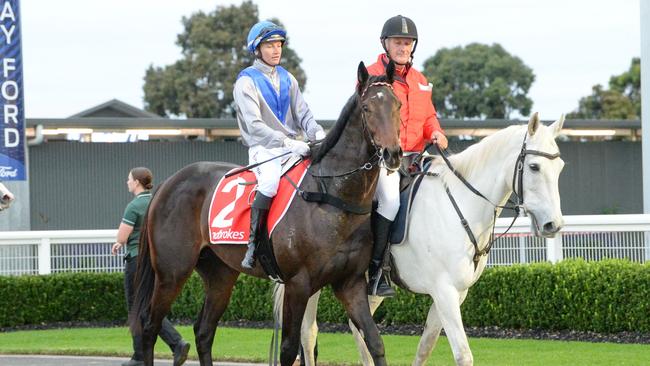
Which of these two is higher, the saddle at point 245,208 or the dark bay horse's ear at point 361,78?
the dark bay horse's ear at point 361,78

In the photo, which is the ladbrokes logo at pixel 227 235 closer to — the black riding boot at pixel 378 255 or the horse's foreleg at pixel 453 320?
the black riding boot at pixel 378 255

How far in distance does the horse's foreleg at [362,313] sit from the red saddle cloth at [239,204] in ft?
2.10

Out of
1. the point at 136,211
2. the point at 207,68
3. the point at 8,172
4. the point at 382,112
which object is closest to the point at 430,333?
the point at 382,112

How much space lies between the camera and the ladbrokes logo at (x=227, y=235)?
23.2 ft

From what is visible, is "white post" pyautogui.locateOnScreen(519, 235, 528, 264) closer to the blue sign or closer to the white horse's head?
the white horse's head

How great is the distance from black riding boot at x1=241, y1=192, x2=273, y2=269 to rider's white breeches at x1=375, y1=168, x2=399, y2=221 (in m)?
0.70

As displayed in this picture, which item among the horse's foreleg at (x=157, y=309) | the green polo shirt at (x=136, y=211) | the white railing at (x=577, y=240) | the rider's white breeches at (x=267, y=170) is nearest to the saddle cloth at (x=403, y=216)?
the rider's white breeches at (x=267, y=170)

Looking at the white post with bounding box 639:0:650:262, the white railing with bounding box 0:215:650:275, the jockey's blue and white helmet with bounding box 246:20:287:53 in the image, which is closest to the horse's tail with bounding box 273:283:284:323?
the jockey's blue and white helmet with bounding box 246:20:287:53

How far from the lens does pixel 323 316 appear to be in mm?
11734

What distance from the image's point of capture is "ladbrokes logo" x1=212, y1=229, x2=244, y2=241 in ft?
23.2

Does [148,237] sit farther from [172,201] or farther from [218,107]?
[218,107]

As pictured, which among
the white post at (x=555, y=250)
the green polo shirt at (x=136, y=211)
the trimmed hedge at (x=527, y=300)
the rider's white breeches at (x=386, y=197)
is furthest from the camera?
the white post at (x=555, y=250)

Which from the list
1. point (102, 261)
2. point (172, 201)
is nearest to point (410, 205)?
point (172, 201)

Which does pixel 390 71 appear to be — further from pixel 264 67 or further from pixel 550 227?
pixel 550 227
